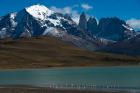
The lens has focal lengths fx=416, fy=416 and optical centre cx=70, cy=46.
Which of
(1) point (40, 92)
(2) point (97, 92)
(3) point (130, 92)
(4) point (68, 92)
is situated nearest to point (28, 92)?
(1) point (40, 92)

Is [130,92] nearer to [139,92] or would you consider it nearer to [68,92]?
[139,92]

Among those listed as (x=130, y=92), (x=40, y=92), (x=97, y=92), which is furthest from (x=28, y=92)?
(x=130, y=92)

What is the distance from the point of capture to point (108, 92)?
72.4 meters

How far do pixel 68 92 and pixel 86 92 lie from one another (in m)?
3.22

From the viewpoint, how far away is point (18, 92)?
71125 millimetres

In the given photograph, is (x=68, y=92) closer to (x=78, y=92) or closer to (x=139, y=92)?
(x=78, y=92)

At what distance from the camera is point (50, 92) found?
72562 mm

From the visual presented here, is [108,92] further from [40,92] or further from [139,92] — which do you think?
[40,92]

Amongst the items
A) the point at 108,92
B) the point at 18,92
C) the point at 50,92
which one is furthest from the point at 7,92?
the point at 108,92

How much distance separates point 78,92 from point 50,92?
4934mm

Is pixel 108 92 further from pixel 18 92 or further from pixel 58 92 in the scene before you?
pixel 18 92

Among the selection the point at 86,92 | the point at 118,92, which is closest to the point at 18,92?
the point at 86,92

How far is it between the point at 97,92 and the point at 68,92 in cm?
515

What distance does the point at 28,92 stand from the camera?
72.9 meters
